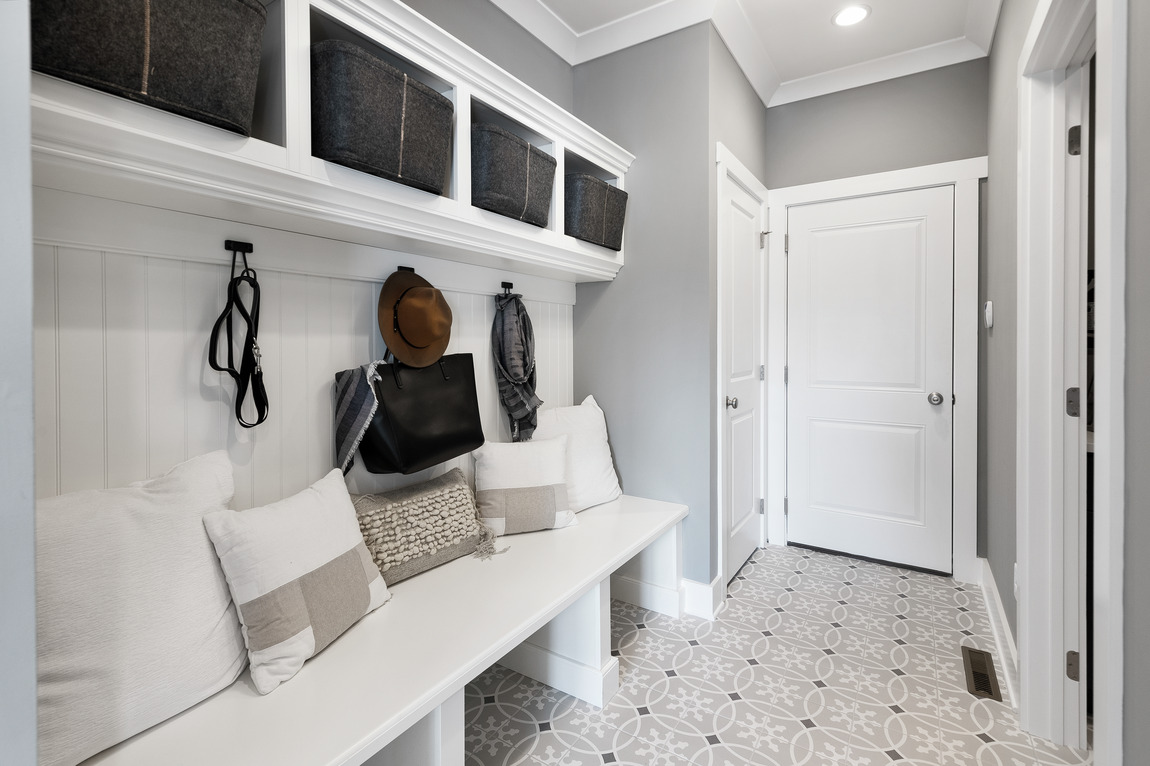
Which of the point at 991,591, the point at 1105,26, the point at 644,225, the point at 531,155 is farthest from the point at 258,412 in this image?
the point at 991,591

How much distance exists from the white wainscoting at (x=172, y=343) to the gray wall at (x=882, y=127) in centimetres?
235

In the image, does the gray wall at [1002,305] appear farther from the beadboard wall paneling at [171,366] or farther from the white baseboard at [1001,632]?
the beadboard wall paneling at [171,366]

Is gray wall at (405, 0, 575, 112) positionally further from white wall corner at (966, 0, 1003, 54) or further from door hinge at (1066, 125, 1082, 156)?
door hinge at (1066, 125, 1082, 156)

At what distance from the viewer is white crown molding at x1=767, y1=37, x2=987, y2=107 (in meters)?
2.59

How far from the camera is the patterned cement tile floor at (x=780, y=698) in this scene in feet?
5.12

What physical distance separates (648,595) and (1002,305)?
1820mm

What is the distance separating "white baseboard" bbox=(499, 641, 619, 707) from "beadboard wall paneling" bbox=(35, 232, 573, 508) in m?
0.80

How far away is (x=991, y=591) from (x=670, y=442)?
5.14 feet

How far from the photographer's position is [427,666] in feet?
3.92

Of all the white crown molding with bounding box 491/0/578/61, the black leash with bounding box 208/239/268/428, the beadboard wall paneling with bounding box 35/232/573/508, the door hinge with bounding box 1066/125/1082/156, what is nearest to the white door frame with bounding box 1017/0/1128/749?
the door hinge with bounding box 1066/125/1082/156

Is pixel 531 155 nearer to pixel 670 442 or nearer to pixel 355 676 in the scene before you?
pixel 670 442

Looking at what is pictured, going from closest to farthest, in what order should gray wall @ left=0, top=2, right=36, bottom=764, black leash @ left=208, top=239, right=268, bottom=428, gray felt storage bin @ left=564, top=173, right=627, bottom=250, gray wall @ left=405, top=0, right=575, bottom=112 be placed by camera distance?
gray wall @ left=0, top=2, right=36, bottom=764, black leash @ left=208, top=239, right=268, bottom=428, gray wall @ left=405, top=0, right=575, bottom=112, gray felt storage bin @ left=564, top=173, right=627, bottom=250

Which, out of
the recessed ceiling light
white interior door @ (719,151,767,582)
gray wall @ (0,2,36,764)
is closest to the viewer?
gray wall @ (0,2,36,764)

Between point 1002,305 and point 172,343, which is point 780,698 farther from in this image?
point 172,343
